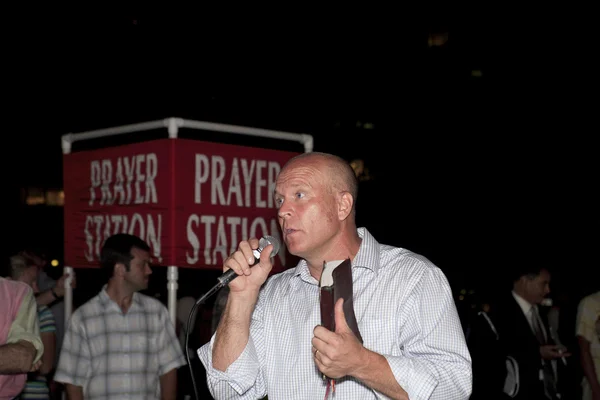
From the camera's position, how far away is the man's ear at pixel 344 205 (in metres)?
2.60

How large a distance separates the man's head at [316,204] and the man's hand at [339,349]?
1.69 ft

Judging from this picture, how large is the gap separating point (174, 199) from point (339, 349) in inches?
111

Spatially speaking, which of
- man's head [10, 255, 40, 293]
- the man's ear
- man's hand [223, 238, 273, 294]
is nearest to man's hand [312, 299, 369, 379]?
man's hand [223, 238, 273, 294]

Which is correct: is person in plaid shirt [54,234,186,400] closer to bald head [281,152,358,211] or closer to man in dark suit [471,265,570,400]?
man in dark suit [471,265,570,400]

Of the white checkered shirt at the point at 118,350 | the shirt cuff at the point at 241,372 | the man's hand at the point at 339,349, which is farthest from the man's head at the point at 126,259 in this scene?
the man's hand at the point at 339,349

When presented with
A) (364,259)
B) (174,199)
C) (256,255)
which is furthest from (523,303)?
(256,255)

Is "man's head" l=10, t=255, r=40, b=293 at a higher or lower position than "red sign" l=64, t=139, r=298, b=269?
lower

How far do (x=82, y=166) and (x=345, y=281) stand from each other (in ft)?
11.7

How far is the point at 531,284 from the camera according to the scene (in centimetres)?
622

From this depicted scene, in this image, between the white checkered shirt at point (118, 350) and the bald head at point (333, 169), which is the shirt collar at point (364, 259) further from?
the white checkered shirt at point (118, 350)

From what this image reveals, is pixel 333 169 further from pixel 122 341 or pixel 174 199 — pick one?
pixel 122 341

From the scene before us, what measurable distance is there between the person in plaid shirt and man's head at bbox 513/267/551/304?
2.92 meters

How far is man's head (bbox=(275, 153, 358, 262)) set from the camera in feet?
8.23

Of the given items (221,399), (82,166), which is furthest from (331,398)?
(82,166)
